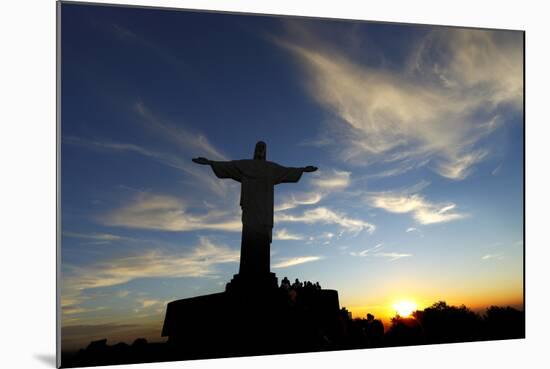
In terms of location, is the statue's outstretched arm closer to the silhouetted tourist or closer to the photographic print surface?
the photographic print surface

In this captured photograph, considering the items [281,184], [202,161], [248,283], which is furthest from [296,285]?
[202,161]

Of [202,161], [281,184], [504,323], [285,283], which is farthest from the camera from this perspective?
[504,323]

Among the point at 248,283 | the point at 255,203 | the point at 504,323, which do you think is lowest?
the point at 504,323

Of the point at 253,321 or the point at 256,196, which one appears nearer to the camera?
the point at 253,321

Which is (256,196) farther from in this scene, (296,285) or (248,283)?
(296,285)

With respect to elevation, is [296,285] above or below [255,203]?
below

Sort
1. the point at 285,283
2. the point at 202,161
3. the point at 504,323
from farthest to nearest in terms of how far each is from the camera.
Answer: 1. the point at 504,323
2. the point at 285,283
3. the point at 202,161

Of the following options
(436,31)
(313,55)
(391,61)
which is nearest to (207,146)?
(313,55)
